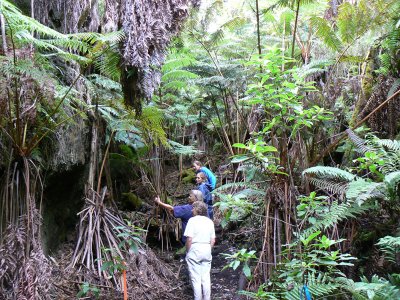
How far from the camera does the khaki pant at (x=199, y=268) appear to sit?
393 cm

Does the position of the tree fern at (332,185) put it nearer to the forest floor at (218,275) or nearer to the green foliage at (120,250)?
the forest floor at (218,275)

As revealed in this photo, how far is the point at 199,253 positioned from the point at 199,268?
166 millimetres

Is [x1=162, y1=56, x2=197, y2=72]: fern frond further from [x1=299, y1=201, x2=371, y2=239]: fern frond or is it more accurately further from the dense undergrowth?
[x1=299, y1=201, x2=371, y2=239]: fern frond


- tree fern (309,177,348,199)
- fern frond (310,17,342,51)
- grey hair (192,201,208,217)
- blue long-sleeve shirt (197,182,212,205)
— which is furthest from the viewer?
blue long-sleeve shirt (197,182,212,205)

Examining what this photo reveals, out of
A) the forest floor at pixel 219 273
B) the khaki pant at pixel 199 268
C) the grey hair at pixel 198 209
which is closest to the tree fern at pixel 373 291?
the forest floor at pixel 219 273

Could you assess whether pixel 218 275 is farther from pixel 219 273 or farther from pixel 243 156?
pixel 243 156

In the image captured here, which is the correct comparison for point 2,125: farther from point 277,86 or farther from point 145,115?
point 277,86

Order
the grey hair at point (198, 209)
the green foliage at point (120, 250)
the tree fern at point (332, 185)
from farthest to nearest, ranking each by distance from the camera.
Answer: the grey hair at point (198, 209) → the green foliage at point (120, 250) → the tree fern at point (332, 185)

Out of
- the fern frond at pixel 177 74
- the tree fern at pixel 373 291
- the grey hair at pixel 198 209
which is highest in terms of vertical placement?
the fern frond at pixel 177 74

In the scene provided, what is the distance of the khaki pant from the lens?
12.9 ft

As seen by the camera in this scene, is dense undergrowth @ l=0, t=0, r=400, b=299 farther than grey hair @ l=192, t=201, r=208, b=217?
No

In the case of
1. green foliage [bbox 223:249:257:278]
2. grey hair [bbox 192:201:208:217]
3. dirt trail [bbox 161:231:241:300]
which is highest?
grey hair [bbox 192:201:208:217]

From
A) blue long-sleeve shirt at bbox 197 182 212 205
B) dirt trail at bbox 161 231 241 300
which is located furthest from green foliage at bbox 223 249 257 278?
blue long-sleeve shirt at bbox 197 182 212 205

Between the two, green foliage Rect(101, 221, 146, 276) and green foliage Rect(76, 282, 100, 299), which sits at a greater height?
green foliage Rect(101, 221, 146, 276)
